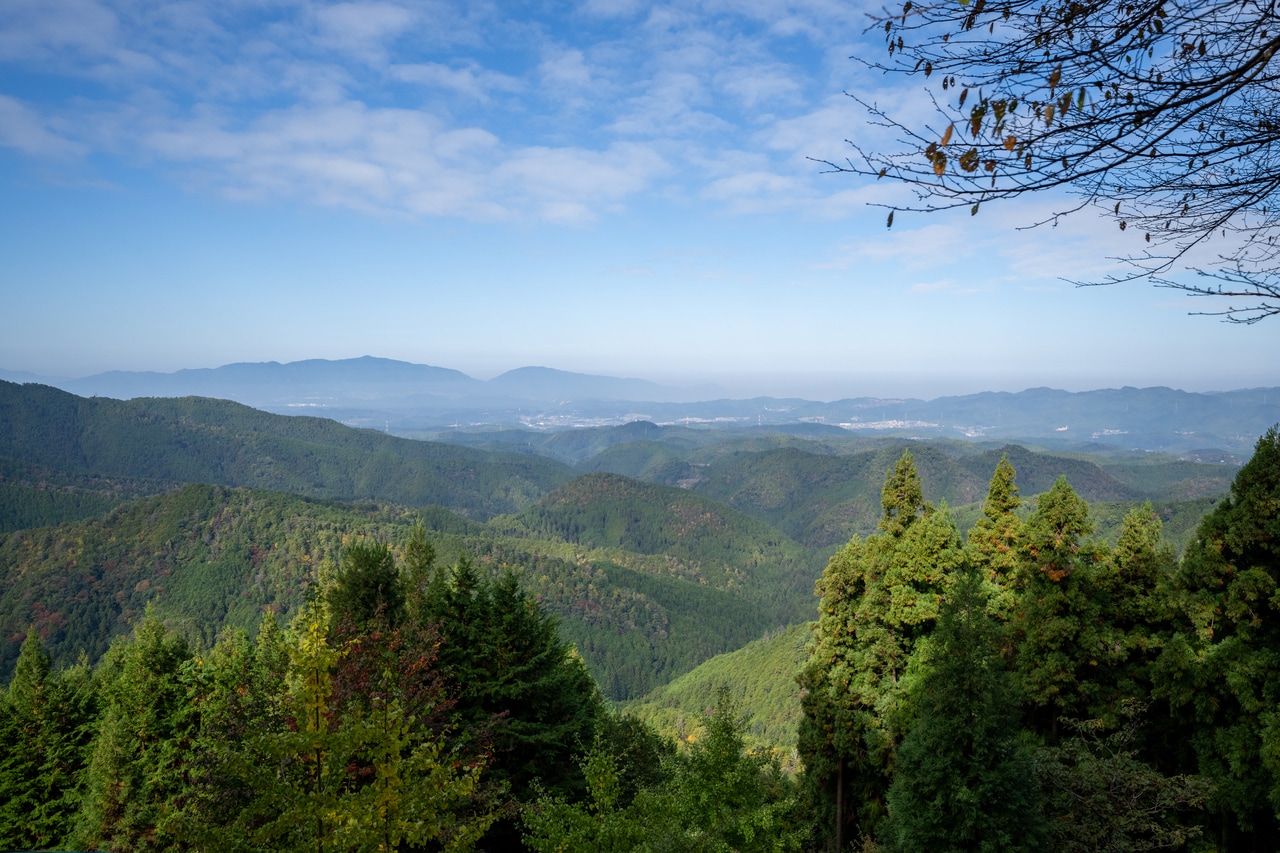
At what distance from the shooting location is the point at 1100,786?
1112cm

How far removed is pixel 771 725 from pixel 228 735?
291ft

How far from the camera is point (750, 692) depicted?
10131 centimetres

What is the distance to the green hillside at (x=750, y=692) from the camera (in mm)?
80750

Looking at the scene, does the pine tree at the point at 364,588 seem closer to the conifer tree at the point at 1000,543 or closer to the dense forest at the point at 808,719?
the dense forest at the point at 808,719

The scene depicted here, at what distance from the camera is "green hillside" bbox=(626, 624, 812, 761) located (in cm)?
8075

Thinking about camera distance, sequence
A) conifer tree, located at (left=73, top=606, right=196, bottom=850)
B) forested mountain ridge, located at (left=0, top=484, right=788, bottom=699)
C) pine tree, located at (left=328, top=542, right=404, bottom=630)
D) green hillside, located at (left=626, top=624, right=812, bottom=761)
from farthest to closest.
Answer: forested mountain ridge, located at (left=0, top=484, right=788, bottom=699), green hillside, located at (left=626, top=624, right=812, bottom=761), pine tree, located at (left=328, top=542, right=404, bottom=630), conifer tree, located at (left=73, top=606, right=196, bottom=850)

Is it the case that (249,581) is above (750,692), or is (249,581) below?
above

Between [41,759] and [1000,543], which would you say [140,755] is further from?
[1000,543]

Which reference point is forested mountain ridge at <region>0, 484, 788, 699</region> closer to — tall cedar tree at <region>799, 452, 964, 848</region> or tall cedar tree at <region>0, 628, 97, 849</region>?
tall cedar tree at <region>0, 628, 97, 849</region>

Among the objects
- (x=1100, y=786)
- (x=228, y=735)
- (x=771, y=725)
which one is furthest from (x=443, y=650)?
(x=771, y=725)

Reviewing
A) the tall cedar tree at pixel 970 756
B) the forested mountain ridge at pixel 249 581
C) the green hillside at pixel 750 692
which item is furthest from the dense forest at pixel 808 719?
the forested mountain ridge at pixel 249 581

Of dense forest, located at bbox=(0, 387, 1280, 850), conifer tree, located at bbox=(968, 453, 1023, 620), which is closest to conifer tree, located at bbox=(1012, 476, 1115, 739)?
dense forest, located at bbox=(0, 387, 1280, 850)

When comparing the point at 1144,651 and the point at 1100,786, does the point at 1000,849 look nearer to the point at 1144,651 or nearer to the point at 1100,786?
the point at 1100,786

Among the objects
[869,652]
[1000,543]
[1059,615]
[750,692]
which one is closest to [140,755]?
[869,652]
